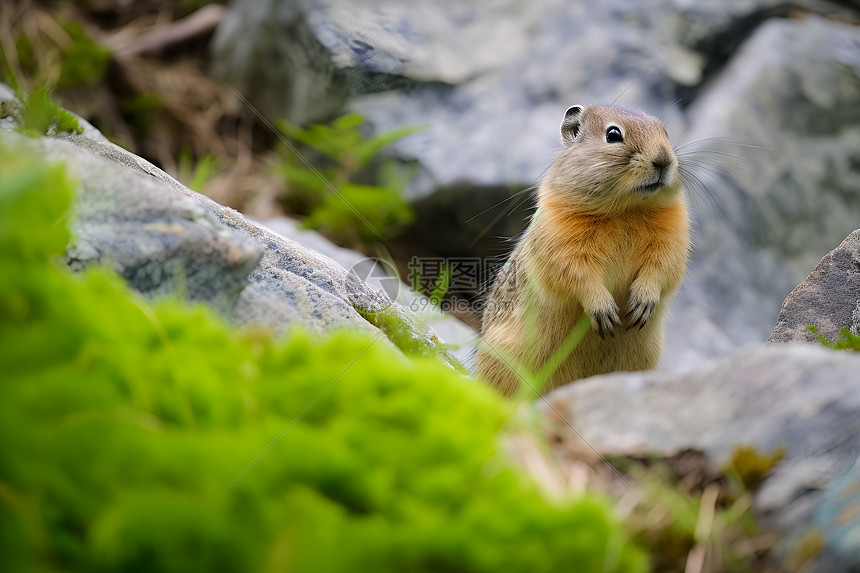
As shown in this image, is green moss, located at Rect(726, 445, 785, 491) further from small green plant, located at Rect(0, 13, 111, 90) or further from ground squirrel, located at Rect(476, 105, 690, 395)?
small green plant, located at Rect(0, 13, 111, 90)

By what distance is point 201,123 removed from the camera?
29.8 ft

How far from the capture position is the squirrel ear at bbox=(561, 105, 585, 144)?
201 inches

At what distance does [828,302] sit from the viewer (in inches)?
162

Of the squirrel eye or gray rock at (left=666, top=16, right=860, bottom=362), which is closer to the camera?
the squirrel eye

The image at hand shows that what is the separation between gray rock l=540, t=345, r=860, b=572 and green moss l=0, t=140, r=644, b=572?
43cm

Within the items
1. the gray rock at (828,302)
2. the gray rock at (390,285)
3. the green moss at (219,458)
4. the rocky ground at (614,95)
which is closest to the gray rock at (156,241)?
the green moss at (219,458)

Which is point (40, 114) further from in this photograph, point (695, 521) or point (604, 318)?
point (695, 521)

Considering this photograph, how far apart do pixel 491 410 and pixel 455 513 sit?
Answer: 34 cm

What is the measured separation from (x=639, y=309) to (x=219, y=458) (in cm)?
325

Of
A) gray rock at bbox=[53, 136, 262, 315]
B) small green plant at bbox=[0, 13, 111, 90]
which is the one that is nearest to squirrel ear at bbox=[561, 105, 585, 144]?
gray rock at bbox=[53, 136, 262, 315]

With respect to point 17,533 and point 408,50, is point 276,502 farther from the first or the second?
point 408,50

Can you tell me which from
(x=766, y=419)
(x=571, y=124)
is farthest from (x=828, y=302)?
(x=766, y=419)

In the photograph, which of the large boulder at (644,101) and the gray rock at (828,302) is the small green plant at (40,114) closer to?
the large boulder at (644,101)

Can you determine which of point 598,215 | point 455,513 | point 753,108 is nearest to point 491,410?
point 455,513
